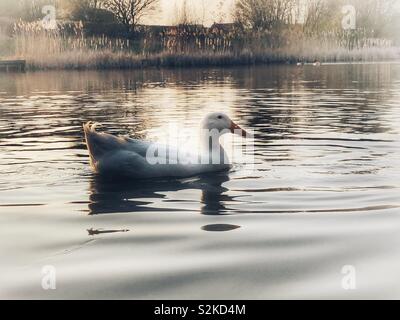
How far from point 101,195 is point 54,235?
5.03 ft

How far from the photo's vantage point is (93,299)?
3582mm

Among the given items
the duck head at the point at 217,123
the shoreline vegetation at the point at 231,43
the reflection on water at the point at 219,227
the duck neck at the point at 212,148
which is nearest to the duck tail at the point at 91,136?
the duck neck at the point at 212,148

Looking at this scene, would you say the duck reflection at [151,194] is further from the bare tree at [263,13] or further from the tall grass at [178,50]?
the bare tree at [263,13]

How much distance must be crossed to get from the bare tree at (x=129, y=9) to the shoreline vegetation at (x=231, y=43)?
2.64 feet

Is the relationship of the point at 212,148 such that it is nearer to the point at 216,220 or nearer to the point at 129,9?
the point at 216,220

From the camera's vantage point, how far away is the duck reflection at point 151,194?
5789 millimetres

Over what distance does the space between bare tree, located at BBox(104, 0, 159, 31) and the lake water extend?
27712mm

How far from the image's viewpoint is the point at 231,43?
3284 centimetres

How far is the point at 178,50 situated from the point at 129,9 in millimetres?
9328

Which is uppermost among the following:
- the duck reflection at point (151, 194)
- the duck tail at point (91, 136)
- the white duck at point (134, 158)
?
the duck tail at point (91, 136)

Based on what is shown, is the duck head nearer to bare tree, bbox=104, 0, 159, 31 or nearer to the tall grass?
the tall grass

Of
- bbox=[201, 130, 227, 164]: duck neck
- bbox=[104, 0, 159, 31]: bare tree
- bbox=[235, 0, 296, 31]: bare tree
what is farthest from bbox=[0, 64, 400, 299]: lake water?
bbox=[104, 0, 159, 31]: bare tree

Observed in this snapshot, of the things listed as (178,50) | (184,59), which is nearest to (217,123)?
(184,59)

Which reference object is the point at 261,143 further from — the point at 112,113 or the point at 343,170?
the point at 112,113
